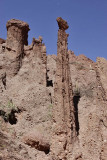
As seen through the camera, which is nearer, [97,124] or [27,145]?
[27,145]

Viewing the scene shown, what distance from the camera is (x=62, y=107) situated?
737 inches

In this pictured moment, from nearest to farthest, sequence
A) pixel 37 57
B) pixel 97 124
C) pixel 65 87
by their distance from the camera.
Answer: pixel 97 124 < pixel 65 87 < pixel 37 57

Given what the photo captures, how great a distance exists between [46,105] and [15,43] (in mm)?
8659

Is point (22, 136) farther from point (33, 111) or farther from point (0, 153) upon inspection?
point (0, 153)

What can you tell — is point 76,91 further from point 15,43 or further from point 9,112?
point 15,43

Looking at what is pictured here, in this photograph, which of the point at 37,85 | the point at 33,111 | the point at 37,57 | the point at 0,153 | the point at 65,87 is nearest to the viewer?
the point at 0,153

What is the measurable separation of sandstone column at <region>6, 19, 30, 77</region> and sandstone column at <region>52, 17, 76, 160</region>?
20.6 feet

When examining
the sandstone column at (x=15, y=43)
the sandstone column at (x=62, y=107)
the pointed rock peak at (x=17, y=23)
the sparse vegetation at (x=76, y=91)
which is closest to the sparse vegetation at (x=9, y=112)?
the sandstone column at (x=62, y=107)

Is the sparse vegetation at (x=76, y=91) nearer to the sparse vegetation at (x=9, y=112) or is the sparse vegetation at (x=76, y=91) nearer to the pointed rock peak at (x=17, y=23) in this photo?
the sparse vegetation at (x=9, y=112)

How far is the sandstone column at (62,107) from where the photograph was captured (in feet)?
56.3

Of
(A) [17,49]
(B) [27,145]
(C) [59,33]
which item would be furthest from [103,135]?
(A) [17,49]

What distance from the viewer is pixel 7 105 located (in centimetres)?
2103

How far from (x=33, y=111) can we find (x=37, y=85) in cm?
303

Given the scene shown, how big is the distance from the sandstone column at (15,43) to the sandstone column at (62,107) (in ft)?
20.6
